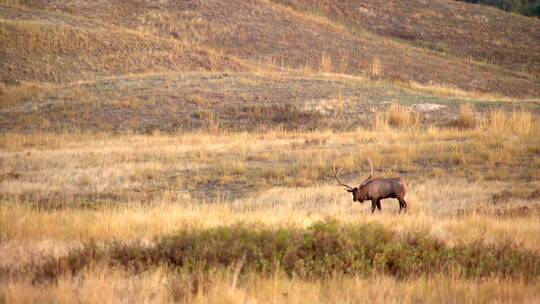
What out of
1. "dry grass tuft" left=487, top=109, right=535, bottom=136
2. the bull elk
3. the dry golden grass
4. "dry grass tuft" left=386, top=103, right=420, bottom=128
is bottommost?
"dry grass tuft" left=386, top=103, right=420, bottom=128

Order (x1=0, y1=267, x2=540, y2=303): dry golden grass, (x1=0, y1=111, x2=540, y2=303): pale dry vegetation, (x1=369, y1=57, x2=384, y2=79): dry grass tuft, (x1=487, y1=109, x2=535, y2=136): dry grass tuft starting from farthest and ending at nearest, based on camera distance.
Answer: (x1=369, y1=57, x2=384, y2=79): dry grass tuft → (x1=487, y1=109, x2=535, y2=136): dry grass tuft → (x1=0, y1=111, x2=540, y2=303): pale dry vegetation → (x1=0, y1=267, x2=540, y2=303): dry golden grass

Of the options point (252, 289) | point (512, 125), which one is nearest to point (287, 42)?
point (512, 125)

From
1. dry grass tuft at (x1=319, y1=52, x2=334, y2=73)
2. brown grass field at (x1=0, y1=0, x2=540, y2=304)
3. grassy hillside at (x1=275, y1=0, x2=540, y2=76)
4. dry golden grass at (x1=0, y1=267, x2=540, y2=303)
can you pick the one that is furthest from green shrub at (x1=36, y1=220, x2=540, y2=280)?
grassy hillside at (x1=275, y1=0, x2=540, y2=76)

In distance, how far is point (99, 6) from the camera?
5003 centimetres

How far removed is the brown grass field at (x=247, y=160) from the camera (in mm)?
7656

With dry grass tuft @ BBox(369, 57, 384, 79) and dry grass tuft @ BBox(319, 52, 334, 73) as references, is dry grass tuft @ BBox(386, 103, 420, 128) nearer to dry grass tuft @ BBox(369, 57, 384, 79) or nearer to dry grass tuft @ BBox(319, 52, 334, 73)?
dry grass tuft @ BBox(369, 57, 384, 79)

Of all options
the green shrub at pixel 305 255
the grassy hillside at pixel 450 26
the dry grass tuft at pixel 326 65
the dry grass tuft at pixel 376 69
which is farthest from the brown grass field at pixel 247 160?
the grassy hillside at pixel 450 26

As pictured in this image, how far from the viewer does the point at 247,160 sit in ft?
67.7

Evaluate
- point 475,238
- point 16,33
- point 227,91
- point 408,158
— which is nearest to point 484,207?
point 475,238

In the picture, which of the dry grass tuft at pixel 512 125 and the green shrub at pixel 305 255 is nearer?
the green shrub at pixel 305 255

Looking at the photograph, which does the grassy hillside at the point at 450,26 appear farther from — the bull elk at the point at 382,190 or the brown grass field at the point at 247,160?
the bull elk at the point at 382,190

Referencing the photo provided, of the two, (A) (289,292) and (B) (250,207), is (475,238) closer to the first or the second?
(A) (289,292)

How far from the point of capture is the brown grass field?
766cm

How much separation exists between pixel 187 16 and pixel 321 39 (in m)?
9.99
